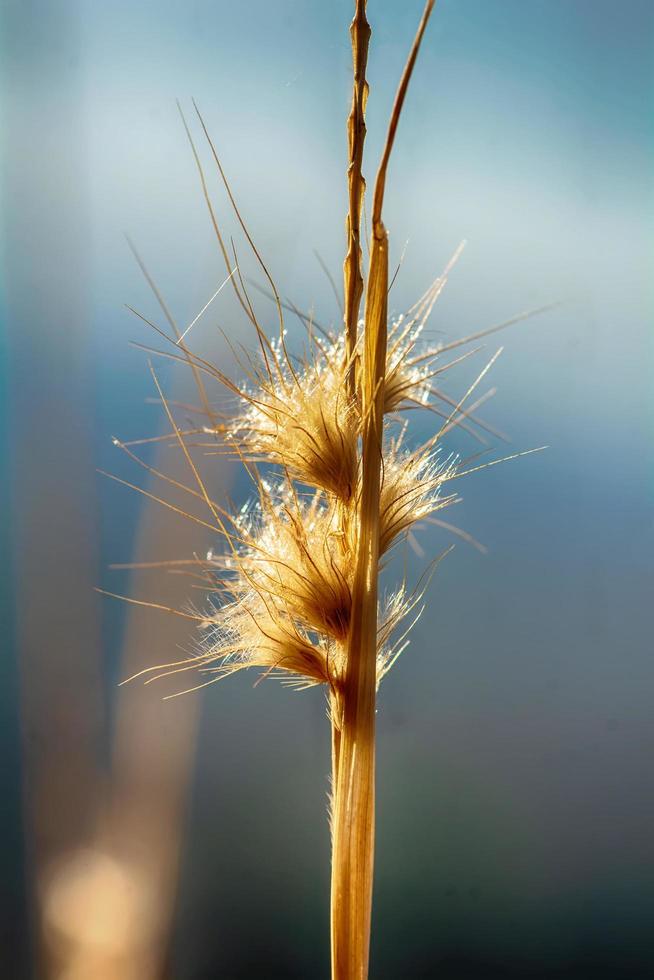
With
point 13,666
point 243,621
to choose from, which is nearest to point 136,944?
point 13,666

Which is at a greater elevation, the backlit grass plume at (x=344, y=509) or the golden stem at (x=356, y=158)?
the golden stem at (x=356, y=158)

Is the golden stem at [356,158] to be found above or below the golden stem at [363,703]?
above

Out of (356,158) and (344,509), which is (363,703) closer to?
(344,509)

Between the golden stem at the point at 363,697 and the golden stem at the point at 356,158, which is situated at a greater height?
the golden stem at the point at 356,158

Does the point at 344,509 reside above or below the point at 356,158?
below

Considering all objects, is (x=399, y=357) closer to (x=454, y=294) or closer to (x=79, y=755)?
(x=454, y=294)

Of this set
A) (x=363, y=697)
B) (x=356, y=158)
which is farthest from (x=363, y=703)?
(x=356, y=158)
